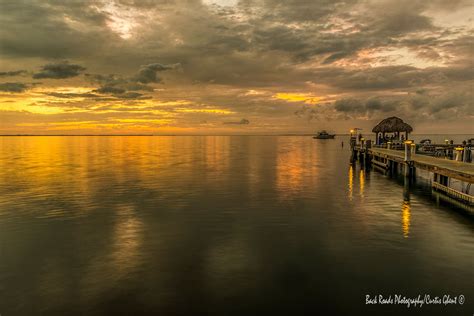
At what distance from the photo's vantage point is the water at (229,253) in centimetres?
1031

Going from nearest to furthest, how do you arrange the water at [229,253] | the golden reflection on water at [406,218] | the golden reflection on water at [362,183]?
the water at [229,253]
the golden reflection on water at [406,218]
the golden reflection on water at [362,183]

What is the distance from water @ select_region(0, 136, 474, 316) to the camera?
10.3 m

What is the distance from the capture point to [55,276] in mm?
12109

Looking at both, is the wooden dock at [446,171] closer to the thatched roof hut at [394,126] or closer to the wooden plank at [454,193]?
the wooden plank at [454,193]

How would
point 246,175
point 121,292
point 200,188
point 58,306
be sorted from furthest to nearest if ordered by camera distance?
point 246,175
point 200,188
point 121,292
point 58,306

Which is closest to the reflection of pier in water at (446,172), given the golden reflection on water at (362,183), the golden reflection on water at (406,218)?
the golden reflection on water at (406,218)

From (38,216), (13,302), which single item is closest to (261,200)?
(38,216)

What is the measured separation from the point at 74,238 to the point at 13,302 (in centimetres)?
626

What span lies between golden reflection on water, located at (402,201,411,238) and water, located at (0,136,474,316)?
53 millimetres

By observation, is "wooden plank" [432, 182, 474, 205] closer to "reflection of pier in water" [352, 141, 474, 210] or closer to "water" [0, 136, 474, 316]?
"reflection of pier in water" [352, 141, 474, 210]

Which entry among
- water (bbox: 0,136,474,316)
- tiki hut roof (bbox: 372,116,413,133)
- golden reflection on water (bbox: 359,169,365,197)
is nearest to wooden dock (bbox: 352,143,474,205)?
water (bbox: 0,136,474,316)

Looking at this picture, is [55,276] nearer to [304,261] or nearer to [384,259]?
[304,261]

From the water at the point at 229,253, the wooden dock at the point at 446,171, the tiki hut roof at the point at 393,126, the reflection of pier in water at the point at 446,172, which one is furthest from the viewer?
the tiki hut roof at the point at 393,126

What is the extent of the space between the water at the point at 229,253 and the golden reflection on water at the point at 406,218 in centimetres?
5
